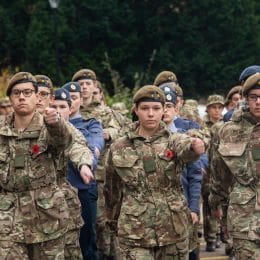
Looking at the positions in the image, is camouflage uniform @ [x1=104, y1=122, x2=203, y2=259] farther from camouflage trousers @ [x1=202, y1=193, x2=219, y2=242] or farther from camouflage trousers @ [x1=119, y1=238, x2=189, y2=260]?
camouflage trousers @ [x1=202, y1=193, x2=219, y2=242]

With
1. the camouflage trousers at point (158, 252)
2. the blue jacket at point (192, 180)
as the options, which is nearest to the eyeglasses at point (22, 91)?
the camouflage trousers at point (158, 252)

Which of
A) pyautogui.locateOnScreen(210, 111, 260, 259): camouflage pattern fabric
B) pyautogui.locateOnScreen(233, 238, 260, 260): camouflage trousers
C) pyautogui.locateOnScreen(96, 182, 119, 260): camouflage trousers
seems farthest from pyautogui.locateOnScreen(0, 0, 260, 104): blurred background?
pyautogui.locateOnScreen(233, 238, 260, 260): camouflage trousers

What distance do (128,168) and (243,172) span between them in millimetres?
993

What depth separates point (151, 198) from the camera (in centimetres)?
782

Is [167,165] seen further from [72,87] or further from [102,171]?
[102,171]

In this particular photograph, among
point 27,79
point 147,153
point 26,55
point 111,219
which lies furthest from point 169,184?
point 26,55

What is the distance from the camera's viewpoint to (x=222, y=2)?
41406 mm

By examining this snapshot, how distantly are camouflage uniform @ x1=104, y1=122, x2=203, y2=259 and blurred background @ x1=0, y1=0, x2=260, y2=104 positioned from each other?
1169 inches

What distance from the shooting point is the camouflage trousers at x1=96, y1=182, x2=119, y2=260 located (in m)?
11.3

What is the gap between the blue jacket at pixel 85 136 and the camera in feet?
31.9

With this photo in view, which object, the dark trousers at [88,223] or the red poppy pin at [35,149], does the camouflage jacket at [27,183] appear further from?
the dark trousers at [88,223]

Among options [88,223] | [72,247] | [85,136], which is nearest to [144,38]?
[88,223]

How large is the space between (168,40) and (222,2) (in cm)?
305

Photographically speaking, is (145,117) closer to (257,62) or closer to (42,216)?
(42,216)
